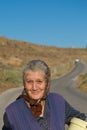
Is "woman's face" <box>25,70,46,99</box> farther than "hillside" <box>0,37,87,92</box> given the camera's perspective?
No

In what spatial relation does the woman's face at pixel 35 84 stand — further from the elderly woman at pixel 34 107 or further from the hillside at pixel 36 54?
the hillside at pixel 36 54

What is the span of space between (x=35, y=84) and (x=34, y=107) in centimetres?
20

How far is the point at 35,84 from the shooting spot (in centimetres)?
418

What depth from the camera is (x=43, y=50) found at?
6181 inches

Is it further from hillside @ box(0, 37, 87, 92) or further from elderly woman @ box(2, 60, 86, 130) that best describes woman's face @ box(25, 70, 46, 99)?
hillside @ box(0, 37, 87, 92)

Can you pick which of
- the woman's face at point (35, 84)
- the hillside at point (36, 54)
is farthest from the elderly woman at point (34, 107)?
the hillside at point (36, 54)

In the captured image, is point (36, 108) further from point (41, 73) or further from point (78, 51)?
point (78, 51)

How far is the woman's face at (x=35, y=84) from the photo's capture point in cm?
414

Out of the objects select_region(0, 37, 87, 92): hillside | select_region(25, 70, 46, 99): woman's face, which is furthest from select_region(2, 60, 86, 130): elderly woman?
select_region(0, 37, 87, 92): hillside

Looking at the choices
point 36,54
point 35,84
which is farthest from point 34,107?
point 36,54

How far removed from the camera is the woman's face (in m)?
4.14

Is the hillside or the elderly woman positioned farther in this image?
the hillside

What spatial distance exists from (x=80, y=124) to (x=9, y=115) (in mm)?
602

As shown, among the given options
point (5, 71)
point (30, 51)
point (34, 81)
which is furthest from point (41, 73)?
point (30, 51)
